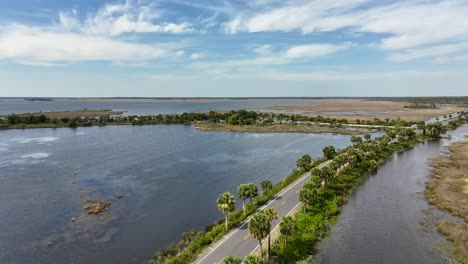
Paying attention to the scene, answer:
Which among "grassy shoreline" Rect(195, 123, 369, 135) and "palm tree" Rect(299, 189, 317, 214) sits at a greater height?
"grassy shoreline" Rect(195, 123, 369, 135)

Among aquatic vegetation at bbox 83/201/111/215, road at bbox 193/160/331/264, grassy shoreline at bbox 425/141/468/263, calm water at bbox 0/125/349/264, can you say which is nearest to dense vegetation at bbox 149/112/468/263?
road at bbox 193/160/331/264

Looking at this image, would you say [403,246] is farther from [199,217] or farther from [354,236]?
[199,217]

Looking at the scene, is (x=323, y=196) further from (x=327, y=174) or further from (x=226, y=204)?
(x=226, y=204)

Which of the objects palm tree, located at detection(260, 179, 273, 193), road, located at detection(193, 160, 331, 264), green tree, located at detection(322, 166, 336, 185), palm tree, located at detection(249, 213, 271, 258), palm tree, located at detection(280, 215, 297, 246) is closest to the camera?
palm tree, located at detection(249, 213, 271, 258)

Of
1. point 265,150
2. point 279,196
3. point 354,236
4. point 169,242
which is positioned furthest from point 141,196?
point 265,150

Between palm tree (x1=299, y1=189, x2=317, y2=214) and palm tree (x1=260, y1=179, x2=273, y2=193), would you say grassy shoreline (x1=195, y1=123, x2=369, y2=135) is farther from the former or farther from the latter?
palm tree (x1=299, y1=189, x2=317, y2=214)
